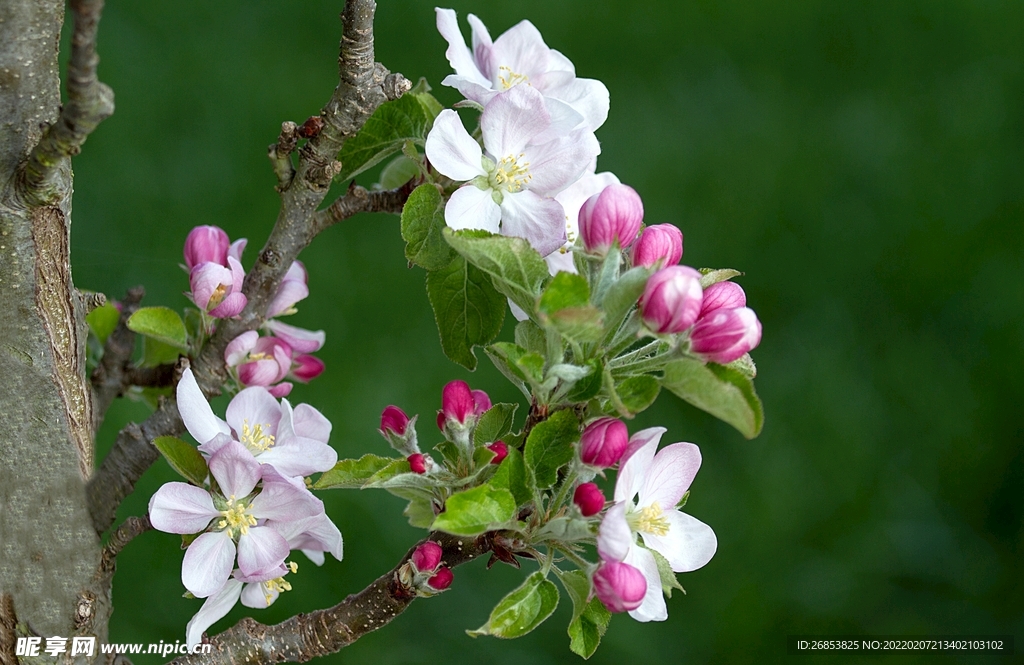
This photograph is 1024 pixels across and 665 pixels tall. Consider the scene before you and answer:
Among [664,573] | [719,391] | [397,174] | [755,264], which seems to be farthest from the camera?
[755,264]

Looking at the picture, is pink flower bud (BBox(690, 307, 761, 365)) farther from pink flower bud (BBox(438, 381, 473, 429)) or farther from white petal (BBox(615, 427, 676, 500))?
pink flower bud (BBox(438, 381, 473, 429))

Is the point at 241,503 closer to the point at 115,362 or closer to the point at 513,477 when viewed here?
the point at 513,477

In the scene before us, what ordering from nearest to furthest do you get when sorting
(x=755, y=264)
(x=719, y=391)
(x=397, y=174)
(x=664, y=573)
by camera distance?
(x=719, y=391) < (x=664, y=573) < (x=397, y=174) < (x=755, y=264)

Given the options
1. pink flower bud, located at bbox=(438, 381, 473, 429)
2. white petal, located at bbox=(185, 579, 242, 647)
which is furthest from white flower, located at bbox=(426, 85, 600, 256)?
white petal, located at bbox=(185, 579, 242, 647)

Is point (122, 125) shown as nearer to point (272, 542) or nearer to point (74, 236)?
point (74, 236)

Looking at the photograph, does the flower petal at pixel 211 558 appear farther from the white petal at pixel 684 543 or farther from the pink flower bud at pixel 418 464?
the white petal at pixel 684 543

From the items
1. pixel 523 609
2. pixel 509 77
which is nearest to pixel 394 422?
pixel 523 609

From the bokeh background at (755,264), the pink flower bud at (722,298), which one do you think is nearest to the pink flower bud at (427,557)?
the pink flower bud at (722,298)
